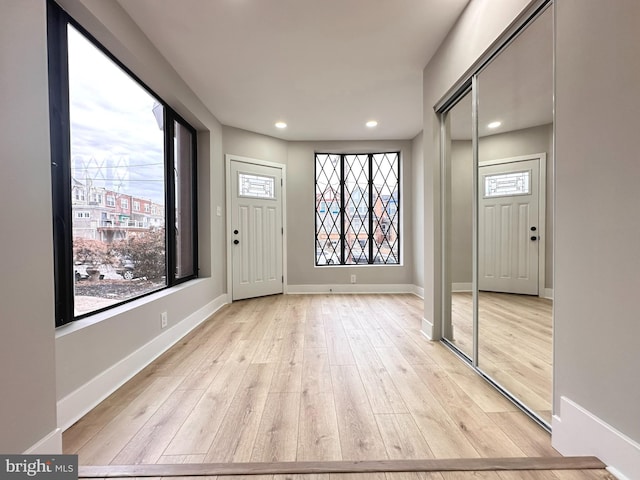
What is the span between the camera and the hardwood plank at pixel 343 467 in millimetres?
1139

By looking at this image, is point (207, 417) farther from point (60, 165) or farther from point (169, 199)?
point (169, 199)

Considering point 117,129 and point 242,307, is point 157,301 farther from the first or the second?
point 242,307

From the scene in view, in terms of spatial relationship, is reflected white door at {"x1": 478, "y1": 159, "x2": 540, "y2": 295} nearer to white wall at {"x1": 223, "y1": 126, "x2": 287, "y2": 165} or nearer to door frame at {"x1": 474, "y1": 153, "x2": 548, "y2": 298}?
door frame at {"x1": 474, "y1": 153, "x2": 548, "y2": 298}

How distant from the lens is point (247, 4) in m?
2.00

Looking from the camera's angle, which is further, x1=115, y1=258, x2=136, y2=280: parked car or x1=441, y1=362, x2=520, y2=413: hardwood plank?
x1=115, y1=258, x2=136, y2=280: parked car

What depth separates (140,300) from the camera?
2.38m

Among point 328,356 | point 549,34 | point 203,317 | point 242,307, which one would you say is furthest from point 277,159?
point 549,34

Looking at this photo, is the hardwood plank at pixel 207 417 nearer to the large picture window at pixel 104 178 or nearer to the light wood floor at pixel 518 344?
the large picture window at pixel 104 178

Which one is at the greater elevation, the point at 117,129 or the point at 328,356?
the point at 117,129

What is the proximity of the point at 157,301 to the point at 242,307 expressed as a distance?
63.2 inches

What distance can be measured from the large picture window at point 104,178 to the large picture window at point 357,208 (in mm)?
2516

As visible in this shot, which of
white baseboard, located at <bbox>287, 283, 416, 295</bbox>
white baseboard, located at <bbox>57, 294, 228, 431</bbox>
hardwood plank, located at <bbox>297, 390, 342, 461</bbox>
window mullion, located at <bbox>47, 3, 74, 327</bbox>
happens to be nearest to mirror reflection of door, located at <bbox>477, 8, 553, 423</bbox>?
hardwood plank, located at <bbox>297, 390, 342, 461</bbox>

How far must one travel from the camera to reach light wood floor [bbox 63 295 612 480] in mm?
1303

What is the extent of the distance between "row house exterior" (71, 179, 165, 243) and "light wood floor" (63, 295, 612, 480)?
0.99m
